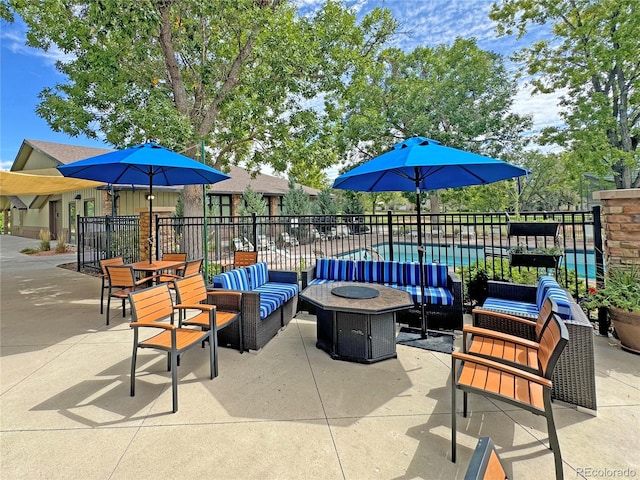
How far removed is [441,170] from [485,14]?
592 inches

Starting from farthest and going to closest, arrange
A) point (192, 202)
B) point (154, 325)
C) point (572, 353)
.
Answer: point (192, 202) < point (154, 325) < point (572, 353)

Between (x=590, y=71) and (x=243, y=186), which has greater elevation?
(x=590, y=71)

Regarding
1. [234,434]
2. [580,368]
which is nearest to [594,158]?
[580,368]

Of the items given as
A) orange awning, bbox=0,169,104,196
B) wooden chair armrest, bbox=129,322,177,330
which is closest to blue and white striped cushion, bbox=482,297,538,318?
wooden chair armrest, bbox=129,322,177,330

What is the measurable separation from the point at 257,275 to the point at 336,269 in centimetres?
144

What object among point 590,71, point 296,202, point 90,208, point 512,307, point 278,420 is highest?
point 590,71

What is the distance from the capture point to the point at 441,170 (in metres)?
4.34

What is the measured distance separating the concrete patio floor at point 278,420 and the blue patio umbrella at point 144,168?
264 cm

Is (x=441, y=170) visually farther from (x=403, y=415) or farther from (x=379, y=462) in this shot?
(x=379, y=462)

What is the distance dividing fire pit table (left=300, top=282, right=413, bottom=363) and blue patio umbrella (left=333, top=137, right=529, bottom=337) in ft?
2.50

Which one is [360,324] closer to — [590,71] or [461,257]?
[461,257]

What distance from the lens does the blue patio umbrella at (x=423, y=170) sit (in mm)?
3283

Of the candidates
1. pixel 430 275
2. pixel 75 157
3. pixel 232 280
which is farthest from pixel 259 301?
pixel 75 157

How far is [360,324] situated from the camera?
3.52m
